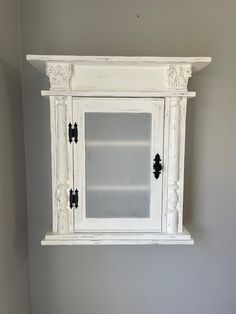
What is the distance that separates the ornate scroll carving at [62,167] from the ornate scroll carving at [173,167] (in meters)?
0.41

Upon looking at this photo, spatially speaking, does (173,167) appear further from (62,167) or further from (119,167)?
(62,167)

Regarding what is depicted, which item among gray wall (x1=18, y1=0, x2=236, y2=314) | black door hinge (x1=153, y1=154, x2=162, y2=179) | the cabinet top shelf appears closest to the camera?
the cabinet top shelf

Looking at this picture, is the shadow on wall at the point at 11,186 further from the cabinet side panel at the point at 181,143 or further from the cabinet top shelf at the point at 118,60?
the cabinet side panel at the point at 181,143

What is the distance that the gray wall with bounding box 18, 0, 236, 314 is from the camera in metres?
1.35

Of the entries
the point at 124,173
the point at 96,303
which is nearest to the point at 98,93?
the point at 124,173

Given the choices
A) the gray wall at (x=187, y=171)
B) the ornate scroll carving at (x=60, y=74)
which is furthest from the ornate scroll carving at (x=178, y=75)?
the ornate scroll carving at (x=60, y=74)

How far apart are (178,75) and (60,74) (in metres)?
0.45

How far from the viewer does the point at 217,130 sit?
4.64 ft

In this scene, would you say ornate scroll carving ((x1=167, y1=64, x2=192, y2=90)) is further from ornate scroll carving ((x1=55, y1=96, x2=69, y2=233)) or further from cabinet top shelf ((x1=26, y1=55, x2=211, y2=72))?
ornate scroll carving ((x1=55, y1=96, x2=69, y2=233))

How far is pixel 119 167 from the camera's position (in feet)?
3.98

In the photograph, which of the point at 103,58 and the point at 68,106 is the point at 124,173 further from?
the point at 103,58

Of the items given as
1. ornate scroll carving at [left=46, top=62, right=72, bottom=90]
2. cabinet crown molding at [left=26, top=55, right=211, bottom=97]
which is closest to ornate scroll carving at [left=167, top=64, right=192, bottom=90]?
cabinet crown molding at [left=26, top=55, right=211, bottom=97]
